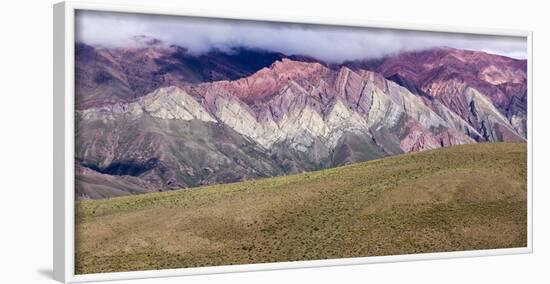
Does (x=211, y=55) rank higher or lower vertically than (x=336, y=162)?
higher

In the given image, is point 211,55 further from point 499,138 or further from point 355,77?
point 499,138

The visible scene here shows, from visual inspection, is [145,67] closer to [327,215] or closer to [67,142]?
[67,142]

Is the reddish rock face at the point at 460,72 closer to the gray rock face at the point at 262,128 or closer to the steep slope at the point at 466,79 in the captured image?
the steep slope at the point at 466,79

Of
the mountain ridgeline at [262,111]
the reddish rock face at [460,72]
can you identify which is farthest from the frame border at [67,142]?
the reddish rock face at [460,72]

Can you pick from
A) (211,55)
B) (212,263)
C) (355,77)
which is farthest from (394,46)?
(212,263)

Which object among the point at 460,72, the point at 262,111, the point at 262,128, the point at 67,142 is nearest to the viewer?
the point at 67,142

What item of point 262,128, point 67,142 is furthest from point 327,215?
point 67,142
